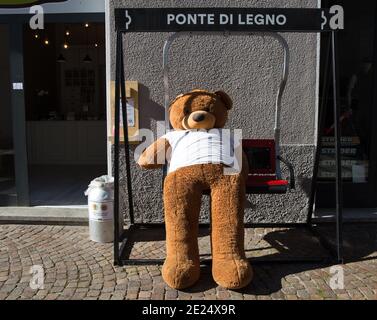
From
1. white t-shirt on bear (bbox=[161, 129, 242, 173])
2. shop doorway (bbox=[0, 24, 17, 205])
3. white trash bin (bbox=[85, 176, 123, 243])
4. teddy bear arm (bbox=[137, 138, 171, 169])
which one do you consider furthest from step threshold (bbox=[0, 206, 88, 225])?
white t-shirt on bear (bbox=[161, 129, 242, 173])

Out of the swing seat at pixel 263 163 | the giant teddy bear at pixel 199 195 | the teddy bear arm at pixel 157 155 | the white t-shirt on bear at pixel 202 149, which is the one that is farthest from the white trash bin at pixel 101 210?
the swing seat at pixel 263 163

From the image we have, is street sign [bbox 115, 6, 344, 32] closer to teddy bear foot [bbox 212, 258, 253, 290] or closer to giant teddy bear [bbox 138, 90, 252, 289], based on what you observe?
giant teddy bear [bbox 138, 90, 252, 289]

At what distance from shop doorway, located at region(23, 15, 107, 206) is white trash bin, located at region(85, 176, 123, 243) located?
134 centimetres

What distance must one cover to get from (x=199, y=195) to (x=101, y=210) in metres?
1.38

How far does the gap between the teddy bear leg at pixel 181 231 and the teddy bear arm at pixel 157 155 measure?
32 cm

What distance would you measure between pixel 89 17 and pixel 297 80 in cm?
261

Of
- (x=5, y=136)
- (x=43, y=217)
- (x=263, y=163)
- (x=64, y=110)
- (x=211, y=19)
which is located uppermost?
(x=211, y=19)

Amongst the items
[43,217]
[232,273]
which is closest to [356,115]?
[232,273]

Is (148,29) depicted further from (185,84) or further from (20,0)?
(20,0)

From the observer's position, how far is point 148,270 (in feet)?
14.4

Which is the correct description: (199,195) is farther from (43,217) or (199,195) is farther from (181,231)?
(43,217)

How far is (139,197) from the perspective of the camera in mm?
5715
